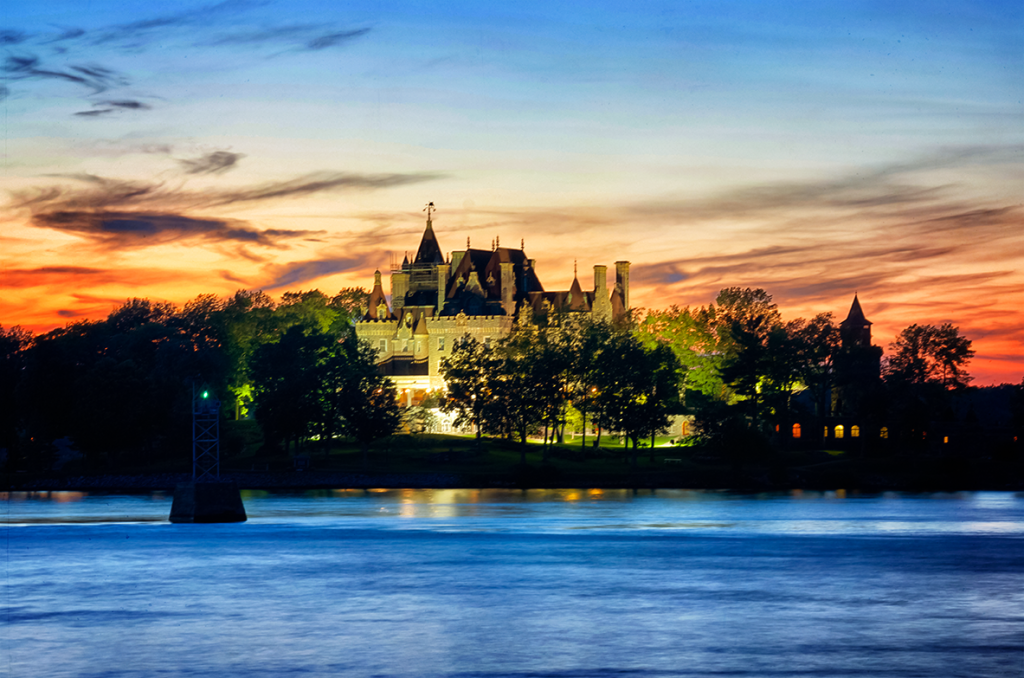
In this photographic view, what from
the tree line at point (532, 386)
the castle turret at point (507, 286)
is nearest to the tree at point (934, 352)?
the tree line at point (532, 386)

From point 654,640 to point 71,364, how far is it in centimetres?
9959

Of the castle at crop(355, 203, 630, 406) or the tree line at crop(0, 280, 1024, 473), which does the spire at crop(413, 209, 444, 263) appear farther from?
the tree line at crop(0, 280, 1024, 473)

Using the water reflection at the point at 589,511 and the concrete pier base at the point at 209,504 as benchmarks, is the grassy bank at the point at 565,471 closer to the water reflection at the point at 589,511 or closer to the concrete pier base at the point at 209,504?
the water reflection at the point at 589,511

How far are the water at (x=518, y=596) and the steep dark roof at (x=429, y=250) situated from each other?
112 m

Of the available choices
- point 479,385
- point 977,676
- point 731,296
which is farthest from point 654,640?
point 731,296

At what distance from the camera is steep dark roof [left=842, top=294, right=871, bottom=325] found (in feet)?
531

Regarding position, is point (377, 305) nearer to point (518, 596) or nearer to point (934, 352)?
point (934, 352)

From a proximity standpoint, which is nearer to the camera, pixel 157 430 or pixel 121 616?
pixel 121 616

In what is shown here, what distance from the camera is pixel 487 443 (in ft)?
395

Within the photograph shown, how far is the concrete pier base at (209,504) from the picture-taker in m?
52.8

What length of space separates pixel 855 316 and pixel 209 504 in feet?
406

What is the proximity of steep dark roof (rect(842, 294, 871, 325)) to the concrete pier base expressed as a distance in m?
120

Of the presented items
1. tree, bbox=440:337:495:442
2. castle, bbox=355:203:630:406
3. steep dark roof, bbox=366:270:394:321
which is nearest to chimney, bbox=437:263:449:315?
castle, bbox=355:203:630:406

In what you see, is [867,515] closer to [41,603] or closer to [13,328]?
[41,603]
